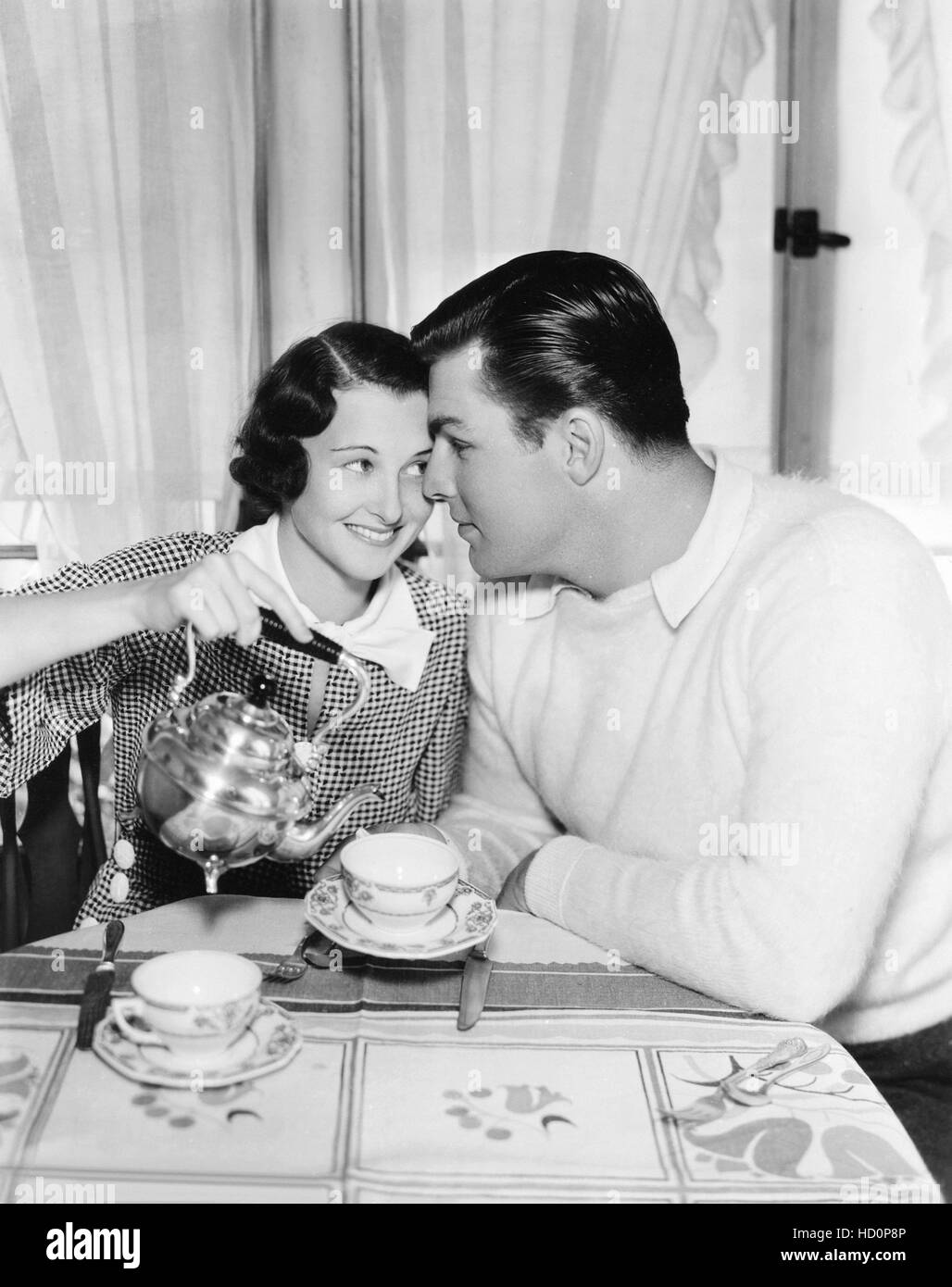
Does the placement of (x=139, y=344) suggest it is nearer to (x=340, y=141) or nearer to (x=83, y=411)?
(x=83, y=411)

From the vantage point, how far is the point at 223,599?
4.23 feet

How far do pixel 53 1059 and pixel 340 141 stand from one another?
102 inches

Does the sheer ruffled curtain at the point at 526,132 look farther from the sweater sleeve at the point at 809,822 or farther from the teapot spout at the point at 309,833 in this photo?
the teapot spout at the point at 309,833

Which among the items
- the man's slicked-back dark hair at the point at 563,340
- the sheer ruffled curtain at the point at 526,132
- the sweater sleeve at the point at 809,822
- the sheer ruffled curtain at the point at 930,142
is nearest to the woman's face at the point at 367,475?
the man's slicked-back dark hair at the point at 563,340

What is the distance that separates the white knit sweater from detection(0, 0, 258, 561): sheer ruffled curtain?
150cm

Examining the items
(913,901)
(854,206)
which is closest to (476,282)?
(913,901)

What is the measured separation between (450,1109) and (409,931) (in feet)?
0.83

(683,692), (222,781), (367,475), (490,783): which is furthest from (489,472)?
(222,781)

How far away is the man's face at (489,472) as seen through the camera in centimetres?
168

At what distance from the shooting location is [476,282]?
1.71 meters

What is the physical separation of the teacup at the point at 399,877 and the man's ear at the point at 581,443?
1.97 feet

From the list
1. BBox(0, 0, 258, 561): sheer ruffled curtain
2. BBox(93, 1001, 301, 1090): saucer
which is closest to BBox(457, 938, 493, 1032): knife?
BBox(93, 1001, 301, 1090): saucer

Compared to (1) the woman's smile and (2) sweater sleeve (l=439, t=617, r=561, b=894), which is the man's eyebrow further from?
(2) sweater sleeve (l=439, t=617, r=561, b=894)

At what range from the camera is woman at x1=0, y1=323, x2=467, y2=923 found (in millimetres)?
1719
